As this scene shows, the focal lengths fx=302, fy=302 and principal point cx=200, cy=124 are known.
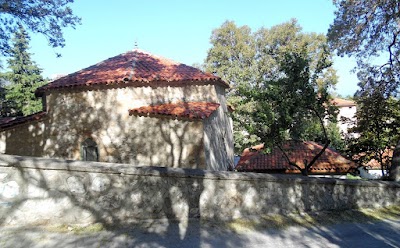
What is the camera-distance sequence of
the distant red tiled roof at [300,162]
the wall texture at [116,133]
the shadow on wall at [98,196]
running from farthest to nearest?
the distant red tiled roof at [300,162] → the wall texture at [116,133] → the shadow on wall at [98,196]

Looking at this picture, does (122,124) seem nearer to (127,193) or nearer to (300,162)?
(127,193)

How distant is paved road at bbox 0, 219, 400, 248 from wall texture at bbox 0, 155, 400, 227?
1.00 ft

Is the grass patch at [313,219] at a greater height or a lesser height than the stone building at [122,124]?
lesser

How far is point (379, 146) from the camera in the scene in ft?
49.0

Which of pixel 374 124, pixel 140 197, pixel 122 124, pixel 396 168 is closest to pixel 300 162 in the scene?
pixel 374 124

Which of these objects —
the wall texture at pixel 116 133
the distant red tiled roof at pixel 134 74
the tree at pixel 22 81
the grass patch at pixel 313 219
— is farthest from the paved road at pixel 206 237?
the tree at pixel 22 81

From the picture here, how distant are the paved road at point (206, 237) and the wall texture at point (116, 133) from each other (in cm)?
509

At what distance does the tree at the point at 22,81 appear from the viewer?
2716 centimetres

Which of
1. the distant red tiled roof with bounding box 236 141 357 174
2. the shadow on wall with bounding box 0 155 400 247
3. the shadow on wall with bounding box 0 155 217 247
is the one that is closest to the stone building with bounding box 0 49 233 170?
the shadow on wall with bounding box 0 155 400 247

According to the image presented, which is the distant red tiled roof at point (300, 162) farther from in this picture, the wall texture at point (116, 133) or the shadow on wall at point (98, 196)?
the shadow on wall at point (98, 196)

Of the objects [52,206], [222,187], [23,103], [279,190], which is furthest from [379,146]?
[23,103]

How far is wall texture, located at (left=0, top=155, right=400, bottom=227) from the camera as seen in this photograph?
454cm

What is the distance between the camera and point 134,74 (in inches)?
464

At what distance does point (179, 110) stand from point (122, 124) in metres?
2.25
